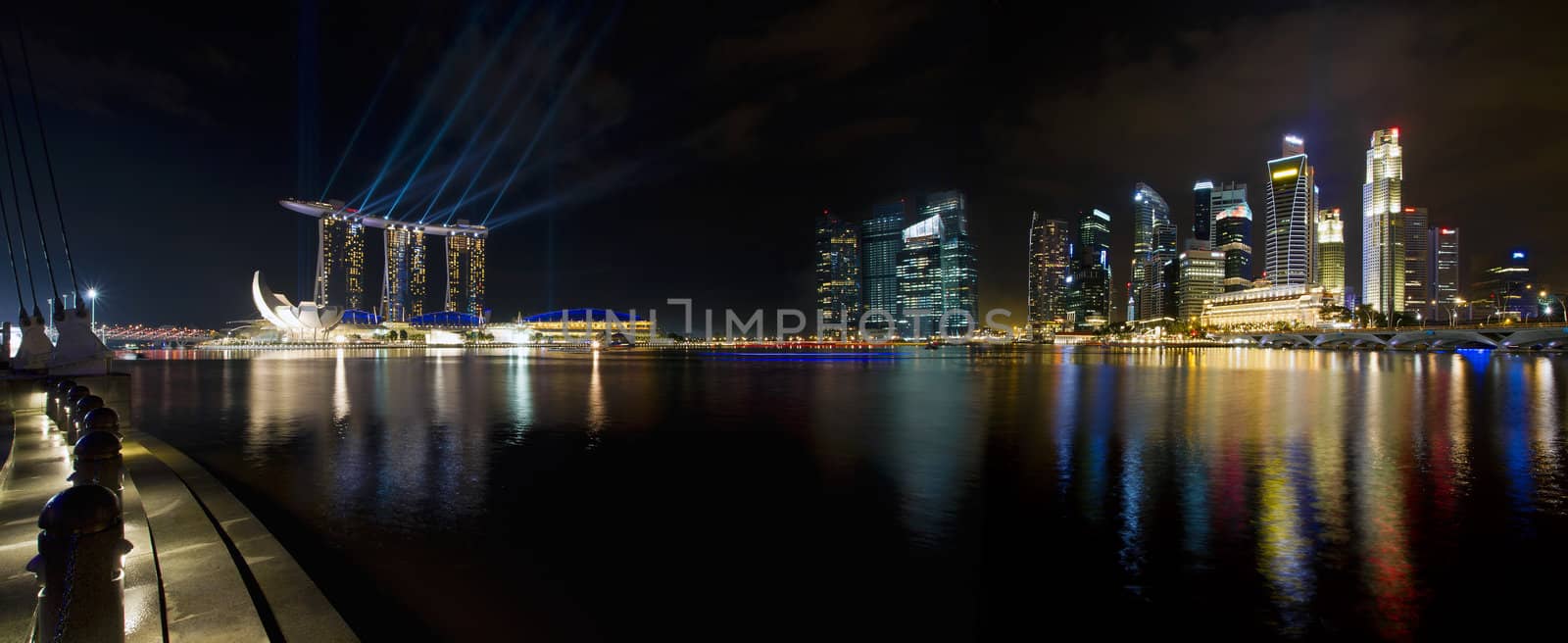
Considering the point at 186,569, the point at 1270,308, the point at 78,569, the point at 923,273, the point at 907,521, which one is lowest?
the point at 907,521

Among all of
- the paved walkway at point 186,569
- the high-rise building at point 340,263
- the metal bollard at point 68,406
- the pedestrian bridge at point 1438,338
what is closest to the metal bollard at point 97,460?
the paved walkway at point 186,569

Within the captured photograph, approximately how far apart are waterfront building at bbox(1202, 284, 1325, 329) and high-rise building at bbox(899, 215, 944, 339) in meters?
69.3

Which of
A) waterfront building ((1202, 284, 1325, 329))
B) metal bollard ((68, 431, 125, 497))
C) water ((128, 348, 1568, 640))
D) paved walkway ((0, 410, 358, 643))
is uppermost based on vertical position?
waterfront building ((1202, 284, 1325, 329))

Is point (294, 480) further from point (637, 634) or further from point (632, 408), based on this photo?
point (632, 408)

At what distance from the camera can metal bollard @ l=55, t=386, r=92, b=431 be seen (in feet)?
28.2

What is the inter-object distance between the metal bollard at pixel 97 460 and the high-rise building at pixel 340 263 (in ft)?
550

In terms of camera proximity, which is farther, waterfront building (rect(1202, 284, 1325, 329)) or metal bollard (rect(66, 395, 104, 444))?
waterfront building (rect(1202, 284, 1325, 329))

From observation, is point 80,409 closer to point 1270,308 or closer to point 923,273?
point 923,273

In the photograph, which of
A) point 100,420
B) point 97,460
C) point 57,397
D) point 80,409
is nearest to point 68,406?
point 80,409

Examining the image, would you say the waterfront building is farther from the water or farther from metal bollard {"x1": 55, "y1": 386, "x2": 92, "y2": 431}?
metal bollard {"x1": 55, "y1": 386, "x2": 92, "y2": 431}

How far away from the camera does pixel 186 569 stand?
4.36 meters

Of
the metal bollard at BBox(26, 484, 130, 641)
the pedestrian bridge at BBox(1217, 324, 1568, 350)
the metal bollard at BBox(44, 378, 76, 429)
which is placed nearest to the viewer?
the metal bollard at BBox(26, 484, 130, 641)

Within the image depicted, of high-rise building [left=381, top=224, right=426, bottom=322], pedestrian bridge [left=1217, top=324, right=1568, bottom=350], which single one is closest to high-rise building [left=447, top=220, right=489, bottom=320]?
high-rise building [left=381, top=224, right=426, bottom=322]

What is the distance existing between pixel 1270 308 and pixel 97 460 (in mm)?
195698
